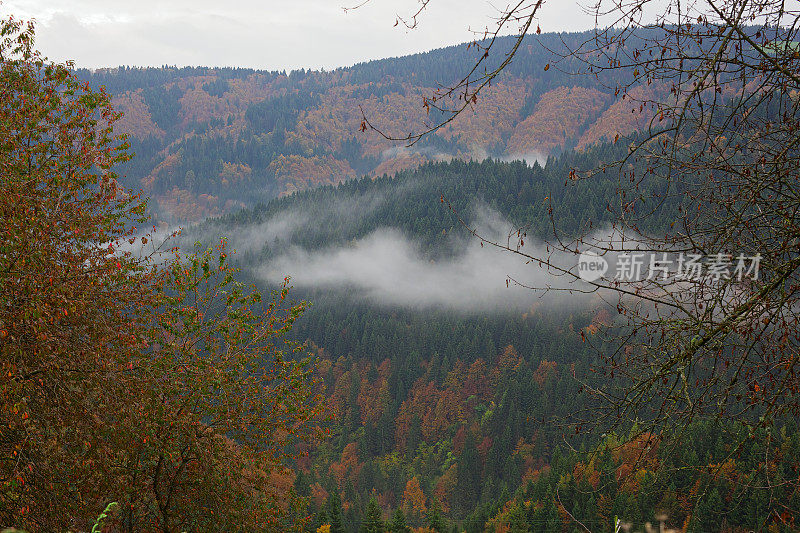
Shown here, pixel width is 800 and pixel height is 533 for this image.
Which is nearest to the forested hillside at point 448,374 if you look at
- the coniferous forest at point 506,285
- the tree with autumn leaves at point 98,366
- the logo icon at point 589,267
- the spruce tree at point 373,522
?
the spruce tree at point 373,522

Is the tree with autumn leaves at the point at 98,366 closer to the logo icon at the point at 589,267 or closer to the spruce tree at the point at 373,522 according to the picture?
the logo icon at the point at 589,267

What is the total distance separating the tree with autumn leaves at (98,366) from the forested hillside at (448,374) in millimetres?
4830

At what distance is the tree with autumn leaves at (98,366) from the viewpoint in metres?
5.05

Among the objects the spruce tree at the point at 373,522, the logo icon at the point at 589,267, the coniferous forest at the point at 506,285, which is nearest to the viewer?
the coniferous forest at the point at 506,285

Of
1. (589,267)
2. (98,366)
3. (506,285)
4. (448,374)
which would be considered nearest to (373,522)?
(506,285)

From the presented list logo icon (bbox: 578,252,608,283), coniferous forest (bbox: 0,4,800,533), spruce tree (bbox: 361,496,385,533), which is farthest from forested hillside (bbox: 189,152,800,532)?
logo icon (bbox: 578,252,608,283)

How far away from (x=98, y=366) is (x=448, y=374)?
94869 mm

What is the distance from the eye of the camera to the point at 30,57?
Answer: 8.48 meters

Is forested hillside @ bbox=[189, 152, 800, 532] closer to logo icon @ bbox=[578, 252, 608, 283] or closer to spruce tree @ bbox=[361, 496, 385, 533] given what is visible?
spruce tree @ bbox=[361, 496, 385, 533]

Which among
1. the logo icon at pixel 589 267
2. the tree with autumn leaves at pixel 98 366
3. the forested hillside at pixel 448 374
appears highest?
the logo icon at pixel 589 267

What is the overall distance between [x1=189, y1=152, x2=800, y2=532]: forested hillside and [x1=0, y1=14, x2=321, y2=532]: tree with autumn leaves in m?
4.83

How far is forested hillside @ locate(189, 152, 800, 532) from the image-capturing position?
4056 centimetres

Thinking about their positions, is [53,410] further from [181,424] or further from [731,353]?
[731,353]

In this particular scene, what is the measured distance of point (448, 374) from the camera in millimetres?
97750
